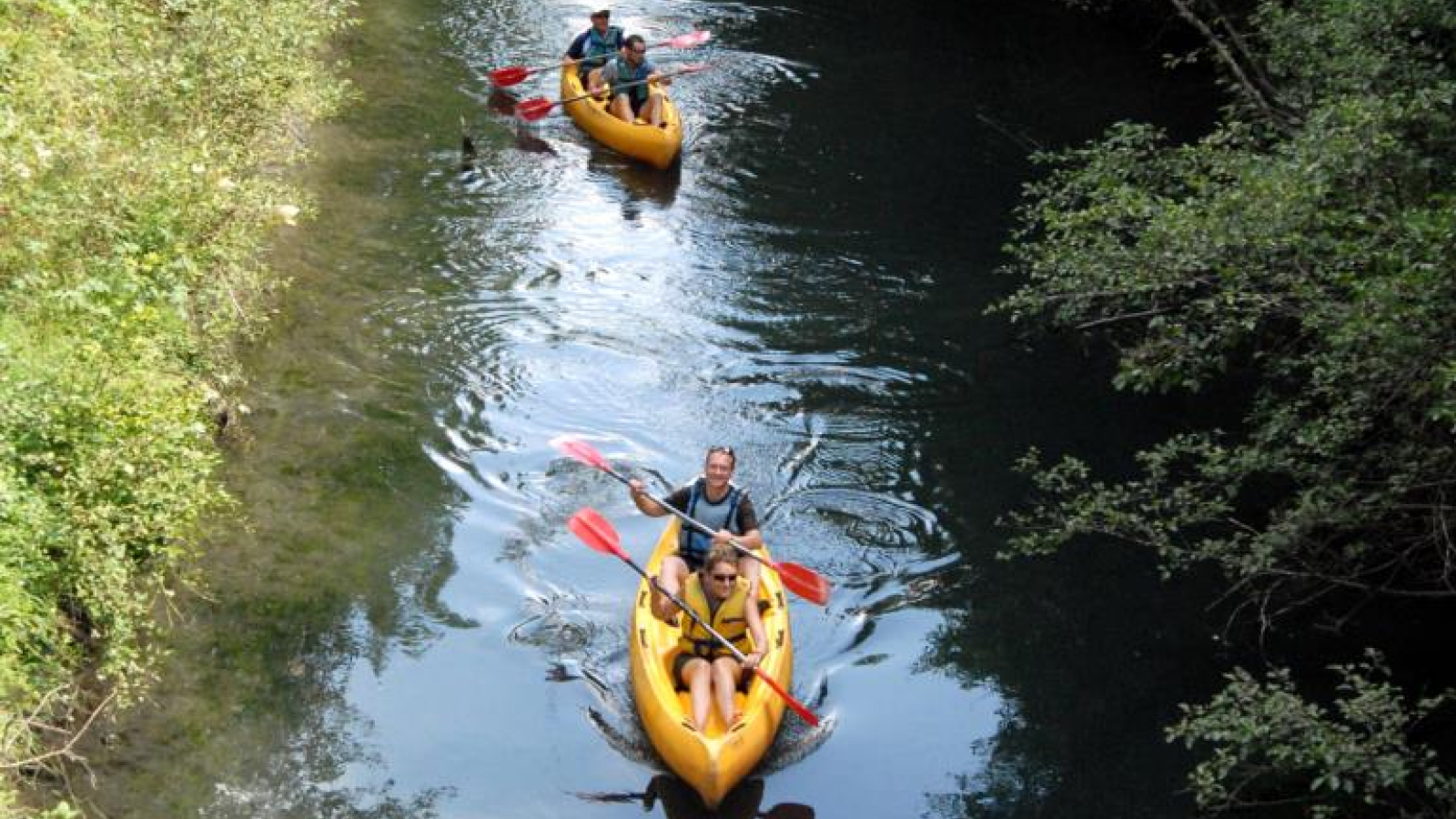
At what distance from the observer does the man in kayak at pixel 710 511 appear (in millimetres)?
7457

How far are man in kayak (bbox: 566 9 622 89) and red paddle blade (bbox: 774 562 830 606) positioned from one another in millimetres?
7533

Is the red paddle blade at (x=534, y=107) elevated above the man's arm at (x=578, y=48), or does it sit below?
below

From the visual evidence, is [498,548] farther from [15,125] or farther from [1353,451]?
[1353,451]

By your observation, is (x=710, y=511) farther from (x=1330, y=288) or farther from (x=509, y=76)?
(x=509, y=76)

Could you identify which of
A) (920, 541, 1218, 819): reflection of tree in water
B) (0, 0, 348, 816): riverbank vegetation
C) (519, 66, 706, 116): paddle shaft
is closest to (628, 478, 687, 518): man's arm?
(920, 541, 1218, 819): reflection of tree in water

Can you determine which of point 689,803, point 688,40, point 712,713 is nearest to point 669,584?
point 712,713

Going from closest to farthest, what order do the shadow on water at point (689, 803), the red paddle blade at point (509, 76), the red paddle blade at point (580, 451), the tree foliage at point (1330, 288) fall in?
the tree foliage at point (1330, 288) < the shadow on water at point (689, 803) < the red paddle blade at point (580, 451) < the red paddle blade at point (509, 76)

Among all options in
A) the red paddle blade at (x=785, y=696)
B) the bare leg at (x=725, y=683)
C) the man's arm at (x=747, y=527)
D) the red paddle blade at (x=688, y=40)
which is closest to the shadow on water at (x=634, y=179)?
the red paddle blade at (x=688, y=40)

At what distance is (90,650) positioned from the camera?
6.27 m

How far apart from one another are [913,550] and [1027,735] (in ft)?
4.86

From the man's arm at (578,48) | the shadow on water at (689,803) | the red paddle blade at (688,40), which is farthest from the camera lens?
the red paddle blade at (688,40)

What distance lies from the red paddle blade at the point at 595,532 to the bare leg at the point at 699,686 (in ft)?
2.51

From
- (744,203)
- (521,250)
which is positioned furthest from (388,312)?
(744,203)

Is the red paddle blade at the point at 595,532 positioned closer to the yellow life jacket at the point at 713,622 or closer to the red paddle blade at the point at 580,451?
the yellow life jacket at the point at 713,622
